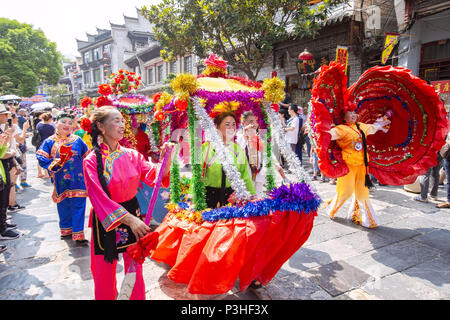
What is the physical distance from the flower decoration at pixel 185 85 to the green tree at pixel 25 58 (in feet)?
79.1

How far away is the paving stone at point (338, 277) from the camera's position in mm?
2932

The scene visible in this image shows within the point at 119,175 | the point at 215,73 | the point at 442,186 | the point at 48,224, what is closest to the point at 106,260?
the point at 119,175

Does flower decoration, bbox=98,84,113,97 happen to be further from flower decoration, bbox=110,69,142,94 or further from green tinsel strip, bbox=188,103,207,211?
green tinsel strip, bbox=188,103,207,211

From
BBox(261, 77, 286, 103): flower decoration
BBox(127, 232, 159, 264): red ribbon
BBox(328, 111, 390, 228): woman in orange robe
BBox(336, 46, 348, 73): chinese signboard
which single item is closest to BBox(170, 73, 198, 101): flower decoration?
BBox(261, 77, 286, 103): flower decoration

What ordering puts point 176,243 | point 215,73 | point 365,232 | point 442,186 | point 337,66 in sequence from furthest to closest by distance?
1. point 442,186
2. point 365,232
3. point 337,66
4. point 215,73
5. point 176,243

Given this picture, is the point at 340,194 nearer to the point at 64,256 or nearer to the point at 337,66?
the point at 337,66

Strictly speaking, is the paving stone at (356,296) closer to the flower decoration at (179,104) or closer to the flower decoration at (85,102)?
the flower decoration at (179,104)

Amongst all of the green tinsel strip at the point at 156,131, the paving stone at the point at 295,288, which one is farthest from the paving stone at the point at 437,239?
the green tinsel strip at the point at 156,131

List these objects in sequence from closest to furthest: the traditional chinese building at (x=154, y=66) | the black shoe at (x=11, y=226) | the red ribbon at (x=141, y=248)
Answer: the red ribbon at (x=141, y=248) < the black shoe at (x=11, y=226) < the traditional chinese building at (x=154, y=66)

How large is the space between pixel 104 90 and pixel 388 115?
4.79m

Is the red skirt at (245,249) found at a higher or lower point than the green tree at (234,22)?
lower

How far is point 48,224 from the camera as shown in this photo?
16.0 feet

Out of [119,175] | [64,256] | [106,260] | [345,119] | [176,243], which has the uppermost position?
[345,119]

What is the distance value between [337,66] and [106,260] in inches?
149
